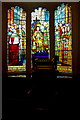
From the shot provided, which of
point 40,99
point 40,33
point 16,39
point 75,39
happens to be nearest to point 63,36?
point 75,39

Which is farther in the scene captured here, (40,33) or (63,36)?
(40,33)

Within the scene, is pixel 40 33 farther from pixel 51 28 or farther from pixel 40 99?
pixel 40 99

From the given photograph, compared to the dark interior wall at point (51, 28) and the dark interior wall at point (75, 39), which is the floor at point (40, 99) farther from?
the dark interior wall at point (51, 28)

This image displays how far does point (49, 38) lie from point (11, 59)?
5.23 ft

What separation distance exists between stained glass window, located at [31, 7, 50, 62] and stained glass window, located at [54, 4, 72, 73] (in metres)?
0.34

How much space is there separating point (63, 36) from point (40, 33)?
0.86m

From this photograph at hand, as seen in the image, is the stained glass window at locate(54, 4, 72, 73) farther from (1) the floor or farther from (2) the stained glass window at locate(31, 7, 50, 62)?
(1) the floor

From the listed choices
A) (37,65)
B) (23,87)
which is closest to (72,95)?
(37,65)

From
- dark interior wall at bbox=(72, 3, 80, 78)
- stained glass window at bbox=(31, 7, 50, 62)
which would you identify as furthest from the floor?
stained glass window at bbox=(31, 7, 50, 62)

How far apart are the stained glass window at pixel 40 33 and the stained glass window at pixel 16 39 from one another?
0.33 meters

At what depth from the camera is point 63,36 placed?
18.4 feet

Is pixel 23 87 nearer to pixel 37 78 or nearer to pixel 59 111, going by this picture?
pixel 37 78

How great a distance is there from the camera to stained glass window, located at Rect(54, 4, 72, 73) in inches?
216

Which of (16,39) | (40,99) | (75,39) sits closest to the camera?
(40,99)
